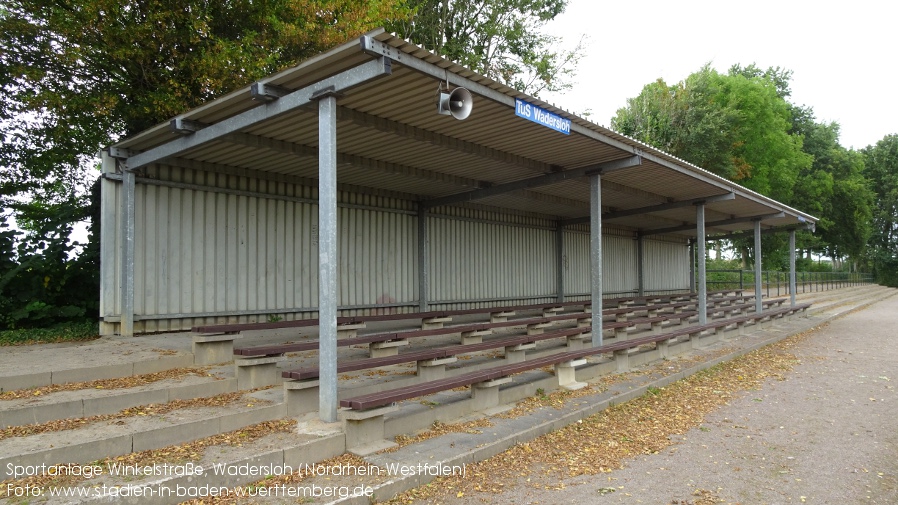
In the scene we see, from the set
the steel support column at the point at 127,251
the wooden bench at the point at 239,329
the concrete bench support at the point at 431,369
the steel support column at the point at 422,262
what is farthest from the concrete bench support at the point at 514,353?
the steel support column at the point at 127,251

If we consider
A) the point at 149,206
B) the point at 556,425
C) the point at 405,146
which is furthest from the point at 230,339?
the point at 556,425

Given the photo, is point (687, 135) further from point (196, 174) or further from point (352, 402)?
point (352, 402)

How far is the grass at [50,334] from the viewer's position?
6.91 meters

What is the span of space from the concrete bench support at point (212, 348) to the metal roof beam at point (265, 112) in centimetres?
223

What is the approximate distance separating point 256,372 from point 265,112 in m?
2.66

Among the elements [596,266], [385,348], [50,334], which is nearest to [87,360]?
[50,334]

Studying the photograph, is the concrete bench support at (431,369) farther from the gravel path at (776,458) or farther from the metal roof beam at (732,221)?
the metal roof beam at (732,221)

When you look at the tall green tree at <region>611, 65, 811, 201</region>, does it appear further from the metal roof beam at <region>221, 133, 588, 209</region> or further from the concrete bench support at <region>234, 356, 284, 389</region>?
the concrete bench support at <region>234, 356, 284, 389</region>

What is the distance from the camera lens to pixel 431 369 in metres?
6.22

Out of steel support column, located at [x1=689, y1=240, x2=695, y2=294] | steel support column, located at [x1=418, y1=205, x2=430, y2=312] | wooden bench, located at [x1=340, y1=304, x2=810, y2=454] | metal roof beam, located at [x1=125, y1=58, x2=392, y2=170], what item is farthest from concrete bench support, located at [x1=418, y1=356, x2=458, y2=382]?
steel support column, located at [x1=689, y1=240, x2=695, y2=294]

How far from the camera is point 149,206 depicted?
24.1ft

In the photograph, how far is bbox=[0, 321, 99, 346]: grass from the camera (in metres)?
6.91

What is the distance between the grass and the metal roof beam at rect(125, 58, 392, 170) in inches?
93.4

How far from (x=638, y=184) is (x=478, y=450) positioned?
23.7ft
